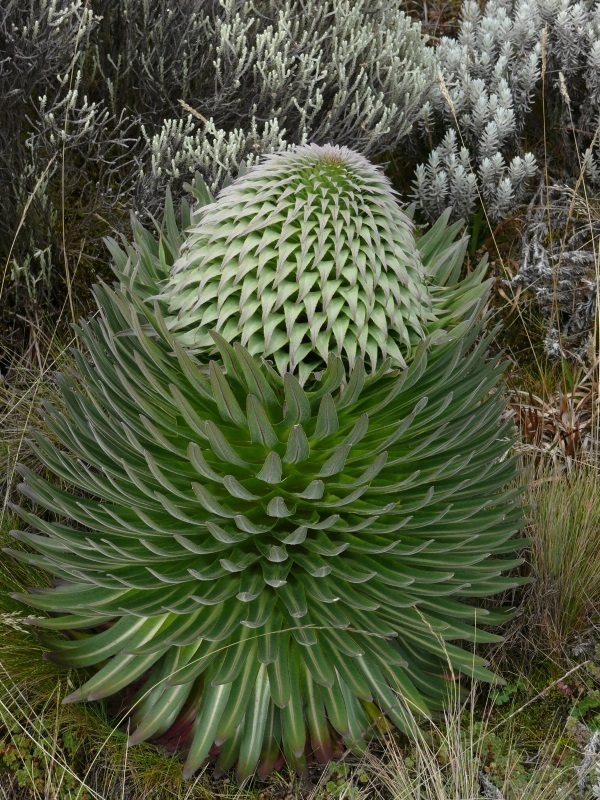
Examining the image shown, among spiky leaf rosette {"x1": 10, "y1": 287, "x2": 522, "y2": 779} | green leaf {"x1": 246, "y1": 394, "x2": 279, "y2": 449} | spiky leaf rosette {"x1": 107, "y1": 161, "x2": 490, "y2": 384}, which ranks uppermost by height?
spiky leaf rosette {"x1": 107, "y1": 161, "x2": 490, "y2": 384}

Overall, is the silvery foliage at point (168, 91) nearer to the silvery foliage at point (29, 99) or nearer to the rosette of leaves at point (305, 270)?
the silvery foliage at point (29, 99)

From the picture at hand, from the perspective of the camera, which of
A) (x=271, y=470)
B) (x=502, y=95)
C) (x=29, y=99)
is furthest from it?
(x=502, y=95)

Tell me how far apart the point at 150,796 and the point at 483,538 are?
1164 mm

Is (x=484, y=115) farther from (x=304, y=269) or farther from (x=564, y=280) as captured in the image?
(x=304, y=269)

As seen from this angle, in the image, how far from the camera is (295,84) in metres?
3.90

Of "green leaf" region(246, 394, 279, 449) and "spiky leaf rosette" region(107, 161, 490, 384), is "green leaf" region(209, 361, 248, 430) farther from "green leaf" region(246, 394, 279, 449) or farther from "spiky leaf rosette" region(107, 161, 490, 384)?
"spiky leaf rosette" region(107, 161, 490, 384)

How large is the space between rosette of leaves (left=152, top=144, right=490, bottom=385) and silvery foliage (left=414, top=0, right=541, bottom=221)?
187cm

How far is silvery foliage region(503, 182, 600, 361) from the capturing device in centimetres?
377

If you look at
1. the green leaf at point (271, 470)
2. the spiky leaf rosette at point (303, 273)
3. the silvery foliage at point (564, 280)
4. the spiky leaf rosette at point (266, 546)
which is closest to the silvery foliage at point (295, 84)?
the silvery foliage at point (564, 280)

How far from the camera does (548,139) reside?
14.9ft

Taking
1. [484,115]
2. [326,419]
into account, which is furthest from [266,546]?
[484,115]

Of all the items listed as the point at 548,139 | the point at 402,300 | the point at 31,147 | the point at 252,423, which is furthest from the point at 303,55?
the point at 252,423

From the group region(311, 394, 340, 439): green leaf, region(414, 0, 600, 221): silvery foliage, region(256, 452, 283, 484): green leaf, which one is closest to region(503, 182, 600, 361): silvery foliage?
region(414, 0, 600, 221): silvery foliage

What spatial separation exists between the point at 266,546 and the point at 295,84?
250cm
